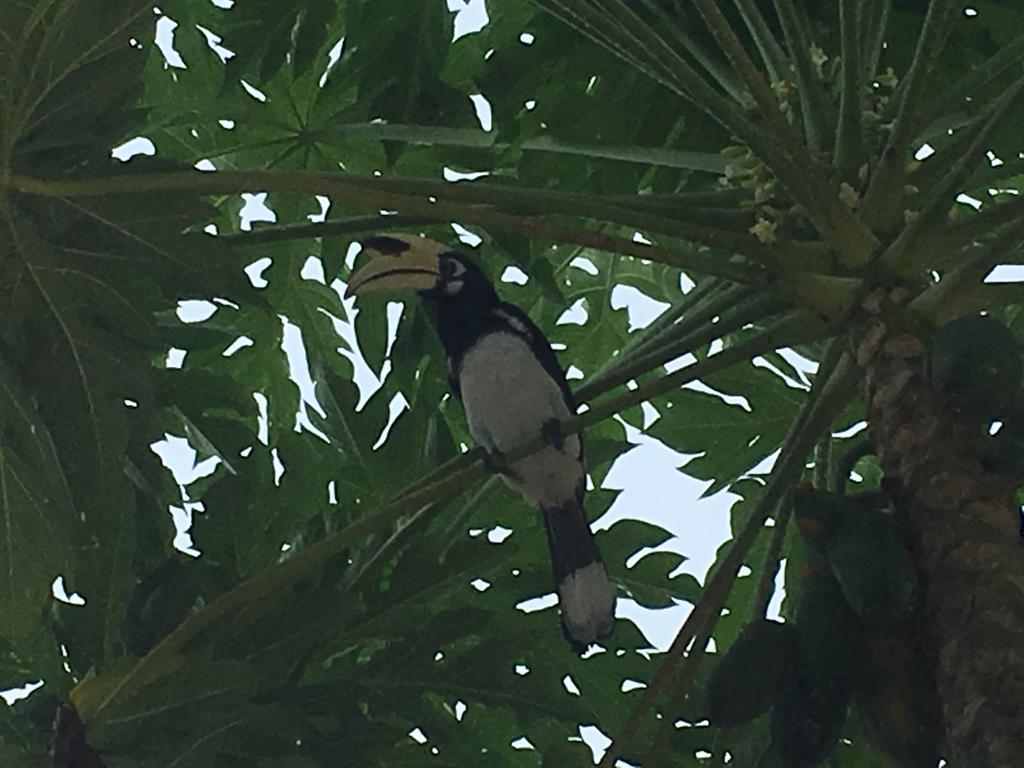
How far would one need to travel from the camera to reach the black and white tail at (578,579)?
2014 mm

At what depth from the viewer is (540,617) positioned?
2.31 meters

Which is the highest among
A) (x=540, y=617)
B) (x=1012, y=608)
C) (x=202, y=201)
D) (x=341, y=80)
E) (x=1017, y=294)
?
(x=341, y=80)

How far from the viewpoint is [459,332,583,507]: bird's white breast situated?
82.5 inches

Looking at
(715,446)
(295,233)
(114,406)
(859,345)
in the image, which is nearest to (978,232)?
(859,345)

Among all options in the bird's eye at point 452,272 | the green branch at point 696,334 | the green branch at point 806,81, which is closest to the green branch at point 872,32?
the green branch at point 806,81

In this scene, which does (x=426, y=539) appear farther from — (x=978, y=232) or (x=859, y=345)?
(x=978, y=232)

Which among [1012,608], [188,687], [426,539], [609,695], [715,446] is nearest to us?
[1012,608]

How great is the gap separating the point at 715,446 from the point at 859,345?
71 cm

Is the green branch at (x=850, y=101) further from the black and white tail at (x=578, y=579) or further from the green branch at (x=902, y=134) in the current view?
the black and white tail at (x=578, y=579)

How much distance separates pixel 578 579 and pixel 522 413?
0.23 metres

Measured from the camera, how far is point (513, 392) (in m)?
2.10

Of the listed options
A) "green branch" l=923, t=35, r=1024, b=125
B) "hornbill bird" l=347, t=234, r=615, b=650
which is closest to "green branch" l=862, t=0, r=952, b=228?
"green branch" l=923, t=35, r=1024, b=125

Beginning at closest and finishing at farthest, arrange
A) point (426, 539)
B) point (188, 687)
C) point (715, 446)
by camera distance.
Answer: point (188, 687), point (426, 539), point (715, 446)

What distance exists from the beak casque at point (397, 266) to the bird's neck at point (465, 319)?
0.05 meters
